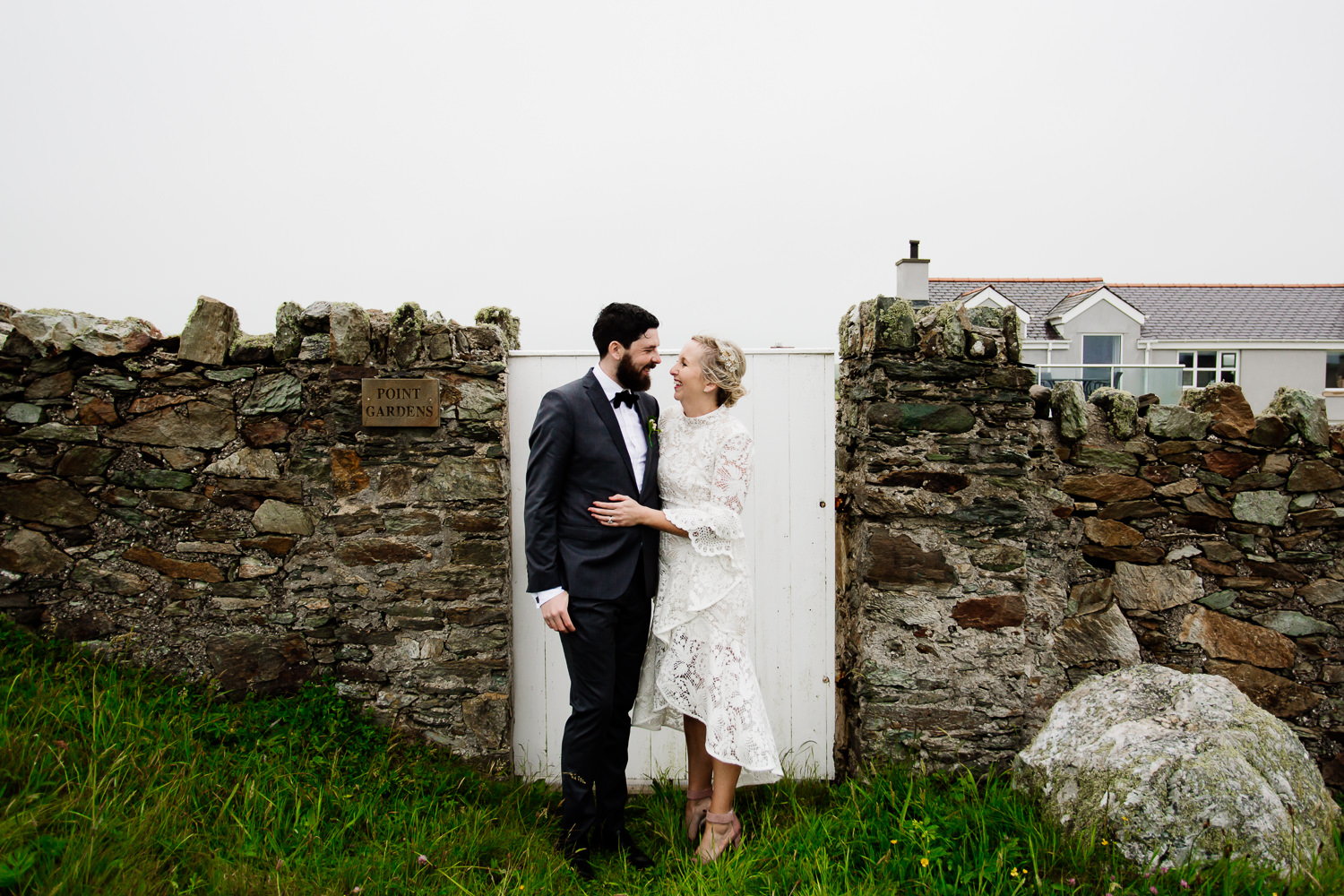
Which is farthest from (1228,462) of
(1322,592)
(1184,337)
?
(1184,337)

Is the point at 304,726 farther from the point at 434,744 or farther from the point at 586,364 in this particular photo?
the point at 586,364

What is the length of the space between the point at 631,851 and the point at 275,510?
226 cm

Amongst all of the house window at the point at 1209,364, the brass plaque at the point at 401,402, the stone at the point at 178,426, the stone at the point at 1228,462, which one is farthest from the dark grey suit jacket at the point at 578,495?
the house window at the point at 1209,364

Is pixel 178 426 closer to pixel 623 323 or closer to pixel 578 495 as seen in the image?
pixel 578 495

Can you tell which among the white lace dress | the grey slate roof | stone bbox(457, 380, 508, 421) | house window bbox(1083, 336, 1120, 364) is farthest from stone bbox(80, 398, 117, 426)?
house window bbox(1083, 336, 1120, 364)

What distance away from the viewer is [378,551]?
10.6ft

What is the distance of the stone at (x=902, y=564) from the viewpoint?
10.6 feet

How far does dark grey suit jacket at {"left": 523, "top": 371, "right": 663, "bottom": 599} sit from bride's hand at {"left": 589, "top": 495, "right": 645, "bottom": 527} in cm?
5

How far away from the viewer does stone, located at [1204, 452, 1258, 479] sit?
11.3 feet

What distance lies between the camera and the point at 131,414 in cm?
324

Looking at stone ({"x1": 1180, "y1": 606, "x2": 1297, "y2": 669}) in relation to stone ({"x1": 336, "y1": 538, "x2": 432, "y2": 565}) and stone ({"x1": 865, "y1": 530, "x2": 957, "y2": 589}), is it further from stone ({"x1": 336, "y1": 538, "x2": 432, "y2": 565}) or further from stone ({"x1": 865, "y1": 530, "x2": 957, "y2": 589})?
stone ({"x1": 336, "y1": 538, "x2": 432, "y2": 565})

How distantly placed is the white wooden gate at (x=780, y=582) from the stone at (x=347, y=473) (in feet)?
2.47

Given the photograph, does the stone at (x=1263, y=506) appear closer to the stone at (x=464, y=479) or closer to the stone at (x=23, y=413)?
the stone at (x=464, y=479)

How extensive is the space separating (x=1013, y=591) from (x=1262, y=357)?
2712 centimetres
